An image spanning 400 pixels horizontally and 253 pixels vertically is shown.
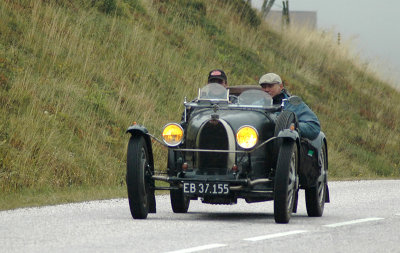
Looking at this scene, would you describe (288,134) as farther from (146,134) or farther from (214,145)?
(146,134)

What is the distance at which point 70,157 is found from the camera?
57.4 ft

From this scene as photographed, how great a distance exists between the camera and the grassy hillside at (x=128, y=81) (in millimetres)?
17312

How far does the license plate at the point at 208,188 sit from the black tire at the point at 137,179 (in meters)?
0.53

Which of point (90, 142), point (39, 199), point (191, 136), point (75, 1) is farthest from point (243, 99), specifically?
point (75, 1)

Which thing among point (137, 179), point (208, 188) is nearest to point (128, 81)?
point (137, 179)

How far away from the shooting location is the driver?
39.7 feet

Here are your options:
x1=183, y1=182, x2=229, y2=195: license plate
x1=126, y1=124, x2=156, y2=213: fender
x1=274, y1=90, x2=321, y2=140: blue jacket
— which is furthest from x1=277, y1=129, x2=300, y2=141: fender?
x1=126, y1=124, x2=156, y2=213: fender

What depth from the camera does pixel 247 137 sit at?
36.0ft

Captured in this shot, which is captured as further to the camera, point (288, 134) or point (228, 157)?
point (228, 157)

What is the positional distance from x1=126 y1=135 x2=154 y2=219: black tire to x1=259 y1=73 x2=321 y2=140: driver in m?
2.03

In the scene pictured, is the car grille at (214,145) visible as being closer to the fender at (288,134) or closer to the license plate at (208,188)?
the license plate at (208,188)

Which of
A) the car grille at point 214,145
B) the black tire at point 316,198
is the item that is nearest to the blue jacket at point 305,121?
the black tire at point 316,198

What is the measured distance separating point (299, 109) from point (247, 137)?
1.47 m

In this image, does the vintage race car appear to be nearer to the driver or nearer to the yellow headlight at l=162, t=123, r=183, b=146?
the yellow headlight at l=162, t=123, r=183, b=146
